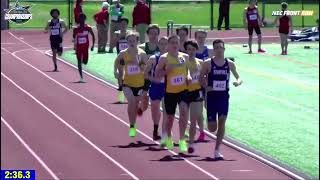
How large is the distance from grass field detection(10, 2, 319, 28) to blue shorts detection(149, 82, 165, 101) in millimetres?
35005

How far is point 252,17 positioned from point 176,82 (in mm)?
17876

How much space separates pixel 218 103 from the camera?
15.0 metres

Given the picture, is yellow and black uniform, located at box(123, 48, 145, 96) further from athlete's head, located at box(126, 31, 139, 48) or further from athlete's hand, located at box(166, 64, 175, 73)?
athlete's hand, located at box(166, 64, 175, 73)

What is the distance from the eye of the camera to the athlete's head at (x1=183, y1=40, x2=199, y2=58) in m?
15.6

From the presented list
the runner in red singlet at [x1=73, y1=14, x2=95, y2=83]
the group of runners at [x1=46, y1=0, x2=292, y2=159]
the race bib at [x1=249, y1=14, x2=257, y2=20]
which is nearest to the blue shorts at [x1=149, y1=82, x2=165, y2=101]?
the group of runners at [x1=46, y1=0, x2=292, y2=159]

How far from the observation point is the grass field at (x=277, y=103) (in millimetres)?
17130

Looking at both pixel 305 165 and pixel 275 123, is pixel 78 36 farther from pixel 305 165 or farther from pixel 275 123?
pixel 305 165

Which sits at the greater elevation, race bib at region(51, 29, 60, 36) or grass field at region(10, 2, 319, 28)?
race bib at region(51, 29, 60, 36)

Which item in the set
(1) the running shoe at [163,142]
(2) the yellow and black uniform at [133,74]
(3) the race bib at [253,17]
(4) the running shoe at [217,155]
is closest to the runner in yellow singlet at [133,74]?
(2) the yellow and black uniform at [133,74]

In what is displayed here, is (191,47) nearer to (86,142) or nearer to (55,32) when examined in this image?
(86,142)

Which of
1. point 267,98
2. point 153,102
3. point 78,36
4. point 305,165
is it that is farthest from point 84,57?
point 305,165

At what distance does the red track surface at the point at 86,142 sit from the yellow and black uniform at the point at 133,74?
3.28ft

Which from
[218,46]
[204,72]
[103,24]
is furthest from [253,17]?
[218,46]

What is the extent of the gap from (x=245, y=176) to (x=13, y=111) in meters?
7.77
